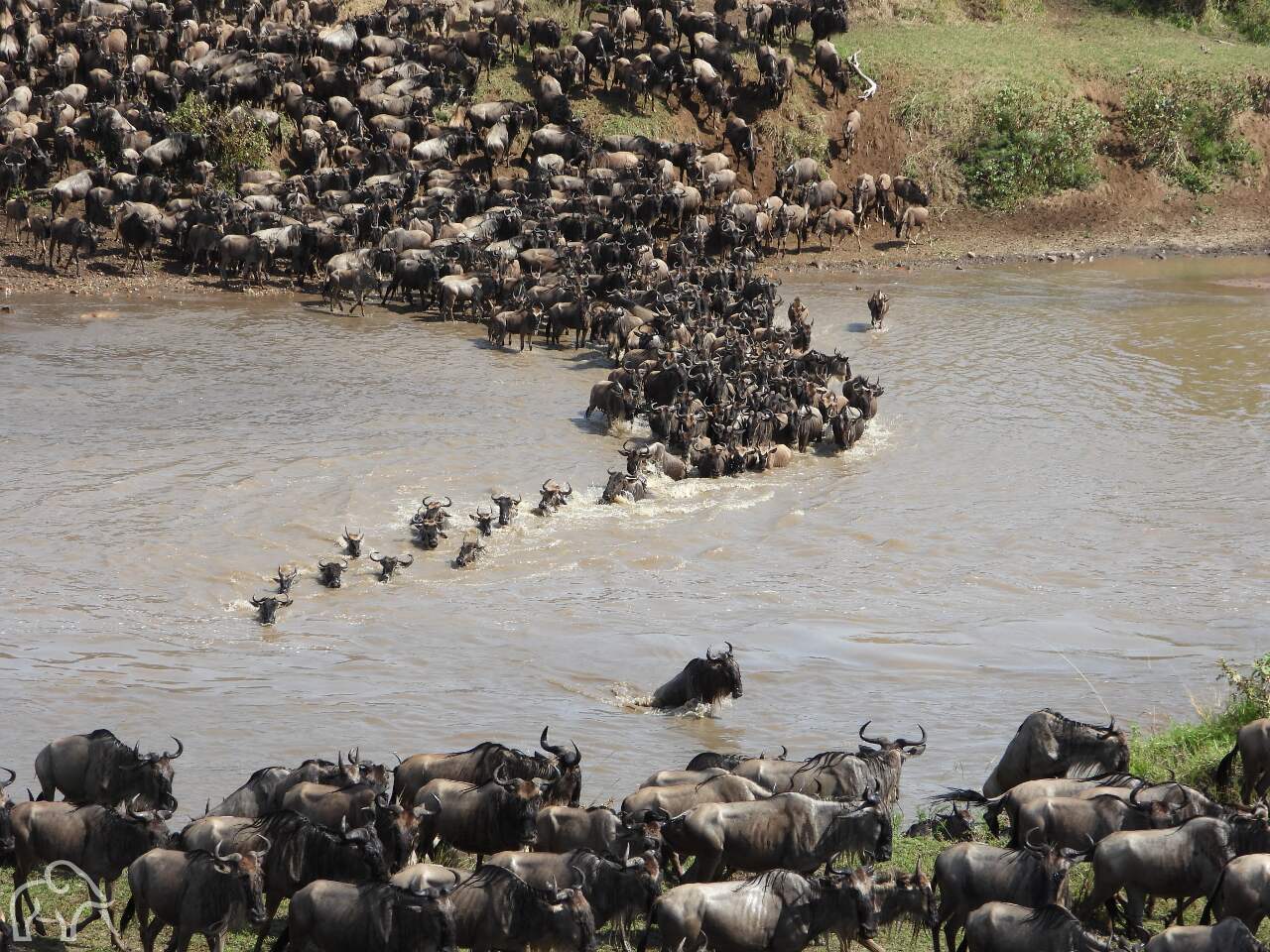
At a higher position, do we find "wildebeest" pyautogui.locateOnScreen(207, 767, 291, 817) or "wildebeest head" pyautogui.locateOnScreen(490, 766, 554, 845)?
"wildebeest head" pyautogui.locateOnScreen(490, 766, 554, 845)

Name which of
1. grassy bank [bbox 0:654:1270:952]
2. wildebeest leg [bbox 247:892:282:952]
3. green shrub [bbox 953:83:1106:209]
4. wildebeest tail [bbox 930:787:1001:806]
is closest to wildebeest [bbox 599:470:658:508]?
grassy bank [bbox 0:654:1270:952]

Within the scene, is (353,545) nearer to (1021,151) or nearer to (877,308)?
(877,308)

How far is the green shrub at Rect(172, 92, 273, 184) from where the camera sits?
29625 millimetres

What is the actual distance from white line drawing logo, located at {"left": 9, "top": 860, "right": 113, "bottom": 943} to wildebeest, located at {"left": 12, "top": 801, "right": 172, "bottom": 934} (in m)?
0.03

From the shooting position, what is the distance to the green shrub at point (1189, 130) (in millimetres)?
34625

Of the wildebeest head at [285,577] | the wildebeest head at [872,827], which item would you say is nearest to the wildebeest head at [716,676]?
the wildebeest head at [872,827]

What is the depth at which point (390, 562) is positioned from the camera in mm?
15016

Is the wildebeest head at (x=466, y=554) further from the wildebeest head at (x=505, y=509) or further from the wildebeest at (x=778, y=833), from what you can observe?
the wildebeest at (x=778, y=833)

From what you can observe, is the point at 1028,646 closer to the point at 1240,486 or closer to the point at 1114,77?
the point at 1240,486

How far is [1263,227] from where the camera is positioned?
3381 cm

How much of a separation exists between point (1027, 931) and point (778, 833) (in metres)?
1.69

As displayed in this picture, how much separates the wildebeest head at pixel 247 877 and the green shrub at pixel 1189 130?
3107 cm

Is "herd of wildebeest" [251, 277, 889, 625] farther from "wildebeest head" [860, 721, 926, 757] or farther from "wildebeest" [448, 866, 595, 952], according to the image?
"wildebeest" [448, 866, 595, 952]

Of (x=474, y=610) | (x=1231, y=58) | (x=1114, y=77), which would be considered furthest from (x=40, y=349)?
(x=1231, y=58)
